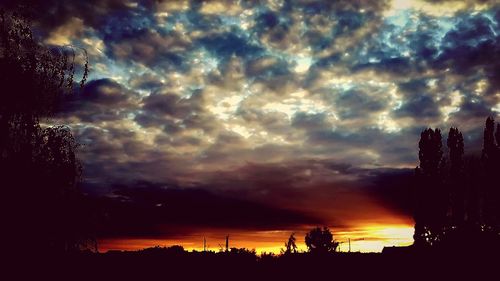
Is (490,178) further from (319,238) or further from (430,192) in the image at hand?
(319,238)

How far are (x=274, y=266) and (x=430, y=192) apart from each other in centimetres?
2912

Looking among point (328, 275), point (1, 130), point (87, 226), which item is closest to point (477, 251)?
point (328, 275)

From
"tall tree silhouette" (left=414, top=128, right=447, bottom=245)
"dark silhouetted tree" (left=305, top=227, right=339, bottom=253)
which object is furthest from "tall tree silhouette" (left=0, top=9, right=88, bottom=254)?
"dark silhouetted tree" (left=305, top=227, right=339, bottom=253)

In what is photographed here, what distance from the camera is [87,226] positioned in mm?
20062

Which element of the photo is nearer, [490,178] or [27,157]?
[27,157]

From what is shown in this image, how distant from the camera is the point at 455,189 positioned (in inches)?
1793

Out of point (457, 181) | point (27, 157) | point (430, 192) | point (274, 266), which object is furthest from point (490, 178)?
point (27, 157)

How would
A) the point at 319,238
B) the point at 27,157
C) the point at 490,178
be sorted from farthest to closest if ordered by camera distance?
1. the point at 319,238
2. the point at 490,178
3. the point at 27,157

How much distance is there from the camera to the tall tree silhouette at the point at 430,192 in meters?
43.2

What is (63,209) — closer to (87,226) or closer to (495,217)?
(87,226)

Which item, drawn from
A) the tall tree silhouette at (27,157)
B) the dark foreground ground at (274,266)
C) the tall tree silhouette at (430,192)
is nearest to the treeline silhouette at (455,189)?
the tall tree silhouette at (430,192)

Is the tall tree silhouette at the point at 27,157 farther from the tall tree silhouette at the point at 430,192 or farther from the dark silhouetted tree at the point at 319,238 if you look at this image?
the dark silhouetted tree at the point at 319,238

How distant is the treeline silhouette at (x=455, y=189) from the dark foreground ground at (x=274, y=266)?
20.3 meters

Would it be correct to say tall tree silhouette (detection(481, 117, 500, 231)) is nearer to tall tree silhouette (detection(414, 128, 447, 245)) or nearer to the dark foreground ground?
tall tree silhouette (detection(414, 128, 447, 245))
